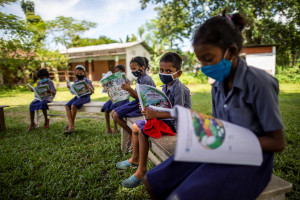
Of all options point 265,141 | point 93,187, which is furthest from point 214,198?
point 93,187

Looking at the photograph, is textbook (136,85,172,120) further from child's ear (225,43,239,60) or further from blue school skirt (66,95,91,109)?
blue school skirt (66,95,91,109)

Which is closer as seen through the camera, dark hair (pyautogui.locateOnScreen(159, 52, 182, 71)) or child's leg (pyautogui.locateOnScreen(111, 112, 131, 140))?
dark hair (pyautogui.locateOnScreen(159, 52, 182, 71))

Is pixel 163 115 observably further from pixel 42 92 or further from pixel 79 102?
pixel 42 92

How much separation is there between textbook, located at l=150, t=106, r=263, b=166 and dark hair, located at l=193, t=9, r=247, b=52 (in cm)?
44

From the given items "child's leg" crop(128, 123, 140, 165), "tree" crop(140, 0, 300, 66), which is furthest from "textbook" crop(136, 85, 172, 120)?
"tree" crop(140, 0, 300, 66)

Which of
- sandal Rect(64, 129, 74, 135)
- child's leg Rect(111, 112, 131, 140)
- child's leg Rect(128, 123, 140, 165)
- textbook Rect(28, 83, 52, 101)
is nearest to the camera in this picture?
child's leg Rect(128, 123, 140, 165)

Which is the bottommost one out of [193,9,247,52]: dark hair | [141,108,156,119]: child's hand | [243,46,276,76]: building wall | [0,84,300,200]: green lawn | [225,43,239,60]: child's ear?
[0,84,300,200]: green lawn

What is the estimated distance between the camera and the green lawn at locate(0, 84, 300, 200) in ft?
6.79

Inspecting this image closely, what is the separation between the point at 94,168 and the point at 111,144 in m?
0.82

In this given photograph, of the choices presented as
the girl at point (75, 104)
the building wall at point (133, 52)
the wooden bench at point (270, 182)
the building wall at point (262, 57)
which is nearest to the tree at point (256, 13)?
the building wall at point (262, 57)

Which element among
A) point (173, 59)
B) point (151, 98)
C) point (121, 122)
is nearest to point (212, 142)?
point (151, 98)

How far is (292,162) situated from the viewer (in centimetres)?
247

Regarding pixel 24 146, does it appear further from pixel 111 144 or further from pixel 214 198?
pixel 214 198

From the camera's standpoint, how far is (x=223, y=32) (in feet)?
3.46
